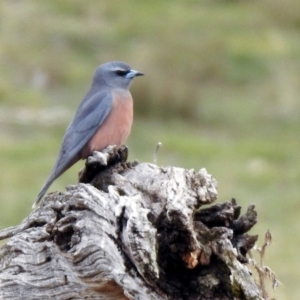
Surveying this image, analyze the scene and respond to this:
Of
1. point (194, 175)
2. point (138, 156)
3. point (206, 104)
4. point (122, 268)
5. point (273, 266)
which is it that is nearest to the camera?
point (122, 268)

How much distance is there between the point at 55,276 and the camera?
564 centimetres

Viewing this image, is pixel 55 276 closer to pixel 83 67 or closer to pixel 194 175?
pixel 194 175

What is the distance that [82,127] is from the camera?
29.6 ft

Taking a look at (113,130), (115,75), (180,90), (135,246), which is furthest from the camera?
(180,90)

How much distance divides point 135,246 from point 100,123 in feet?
12.3

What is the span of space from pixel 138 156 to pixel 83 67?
5.82m

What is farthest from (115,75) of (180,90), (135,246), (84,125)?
(180,90)

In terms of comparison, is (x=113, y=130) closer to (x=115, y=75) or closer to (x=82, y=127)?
(x=82, y=127)

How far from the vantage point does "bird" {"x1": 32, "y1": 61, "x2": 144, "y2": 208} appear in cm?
879

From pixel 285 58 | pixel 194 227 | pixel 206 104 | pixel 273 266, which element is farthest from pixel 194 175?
pixel 285 58

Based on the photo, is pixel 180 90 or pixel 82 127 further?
pixel 180 90

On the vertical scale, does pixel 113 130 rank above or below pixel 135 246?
above

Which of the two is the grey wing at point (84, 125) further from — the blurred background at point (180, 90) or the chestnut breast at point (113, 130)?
the blurred background at point (180, 90)

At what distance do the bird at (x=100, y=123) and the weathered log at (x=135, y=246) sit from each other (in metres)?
2.46
